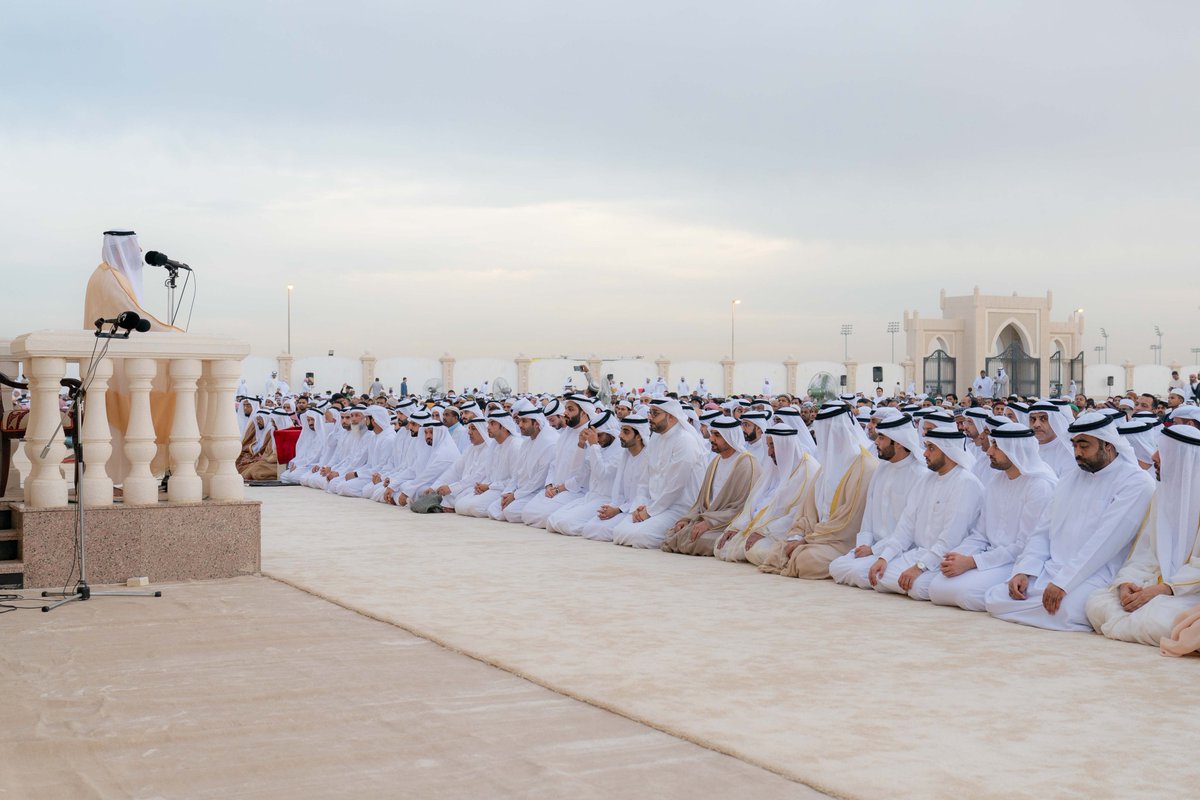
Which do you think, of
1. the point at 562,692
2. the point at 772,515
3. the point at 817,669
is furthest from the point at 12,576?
the point at 772,515

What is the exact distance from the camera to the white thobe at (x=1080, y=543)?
577 cm

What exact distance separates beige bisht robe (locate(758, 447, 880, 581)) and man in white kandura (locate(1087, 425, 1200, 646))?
1.96 m

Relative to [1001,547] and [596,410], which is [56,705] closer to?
[1001,547]

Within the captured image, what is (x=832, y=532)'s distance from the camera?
749 centimetres

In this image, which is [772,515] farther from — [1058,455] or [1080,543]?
[1080,543]

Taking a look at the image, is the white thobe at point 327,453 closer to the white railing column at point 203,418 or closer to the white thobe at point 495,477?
the white thobe at point 495,477

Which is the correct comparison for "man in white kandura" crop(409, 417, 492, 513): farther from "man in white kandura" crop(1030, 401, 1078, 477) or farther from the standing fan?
the standing fan

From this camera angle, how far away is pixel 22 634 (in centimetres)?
520

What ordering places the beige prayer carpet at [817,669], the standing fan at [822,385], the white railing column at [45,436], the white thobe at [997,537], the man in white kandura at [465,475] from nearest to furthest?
1. the beige prayer carpet at [817,669]
2. the white thobe at [997,537]
3. the white railing column at [45,436]
4. the man in white kandura at [465,475]
5. the standing fan at [822,385]

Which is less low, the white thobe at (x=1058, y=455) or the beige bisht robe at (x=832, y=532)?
the white thobe at (x=1058, y=455)

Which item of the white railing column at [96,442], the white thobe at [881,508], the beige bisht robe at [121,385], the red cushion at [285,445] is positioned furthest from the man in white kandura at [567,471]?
the red cushion at [285,445]

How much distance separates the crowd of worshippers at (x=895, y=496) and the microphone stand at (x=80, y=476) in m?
3.94

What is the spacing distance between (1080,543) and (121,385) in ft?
17.2

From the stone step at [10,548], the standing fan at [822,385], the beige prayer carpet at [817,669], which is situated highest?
the standing fan at [822,385]
